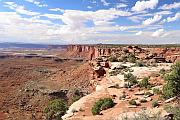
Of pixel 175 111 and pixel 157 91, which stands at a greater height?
pixel 175 111

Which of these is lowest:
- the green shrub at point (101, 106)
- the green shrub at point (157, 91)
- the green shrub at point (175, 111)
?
the green shrub at point (101, 106)

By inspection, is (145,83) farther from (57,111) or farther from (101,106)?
(57,111)

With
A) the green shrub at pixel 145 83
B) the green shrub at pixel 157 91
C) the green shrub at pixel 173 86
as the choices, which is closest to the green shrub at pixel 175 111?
the green shrub at pixel 173 86

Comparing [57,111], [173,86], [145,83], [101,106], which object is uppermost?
[173,86]

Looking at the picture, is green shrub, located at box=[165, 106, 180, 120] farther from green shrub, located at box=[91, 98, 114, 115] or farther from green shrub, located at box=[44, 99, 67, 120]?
green shrub, located at box=[44, 99, 67, 120]

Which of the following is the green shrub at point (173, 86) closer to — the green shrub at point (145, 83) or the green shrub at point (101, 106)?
the green shrub at point (145, 83)

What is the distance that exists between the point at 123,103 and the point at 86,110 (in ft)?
7.21

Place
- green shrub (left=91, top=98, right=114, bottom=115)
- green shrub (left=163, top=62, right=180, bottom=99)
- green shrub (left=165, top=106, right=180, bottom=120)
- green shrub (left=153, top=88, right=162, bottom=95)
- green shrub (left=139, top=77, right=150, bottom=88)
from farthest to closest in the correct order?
green shrub (left=139, top=77, right=150, bottom=88) < green shrub (left=153, top=88, right=162, bottom=95) < green shrub (left=163, top=62, right=180, bottom=99) < green shrub (left=91, top=98, right=114, bottom=115) < green shrub (left=165, top=106, right=180, bottom=120)

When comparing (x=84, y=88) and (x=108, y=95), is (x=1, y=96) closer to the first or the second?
(x=84, y=88)

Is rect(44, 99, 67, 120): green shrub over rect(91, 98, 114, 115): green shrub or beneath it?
beneath

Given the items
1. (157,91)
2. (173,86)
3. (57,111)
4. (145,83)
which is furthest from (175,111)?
(57,111)

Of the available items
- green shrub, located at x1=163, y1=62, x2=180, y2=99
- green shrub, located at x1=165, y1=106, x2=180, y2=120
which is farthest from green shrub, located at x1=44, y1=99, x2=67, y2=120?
green shrub, located at x1=165, y1=106, x2=180, y2=120

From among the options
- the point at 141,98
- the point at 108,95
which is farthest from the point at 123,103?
the point at 108,95

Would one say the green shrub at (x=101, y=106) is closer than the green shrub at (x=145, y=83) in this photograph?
Yes
